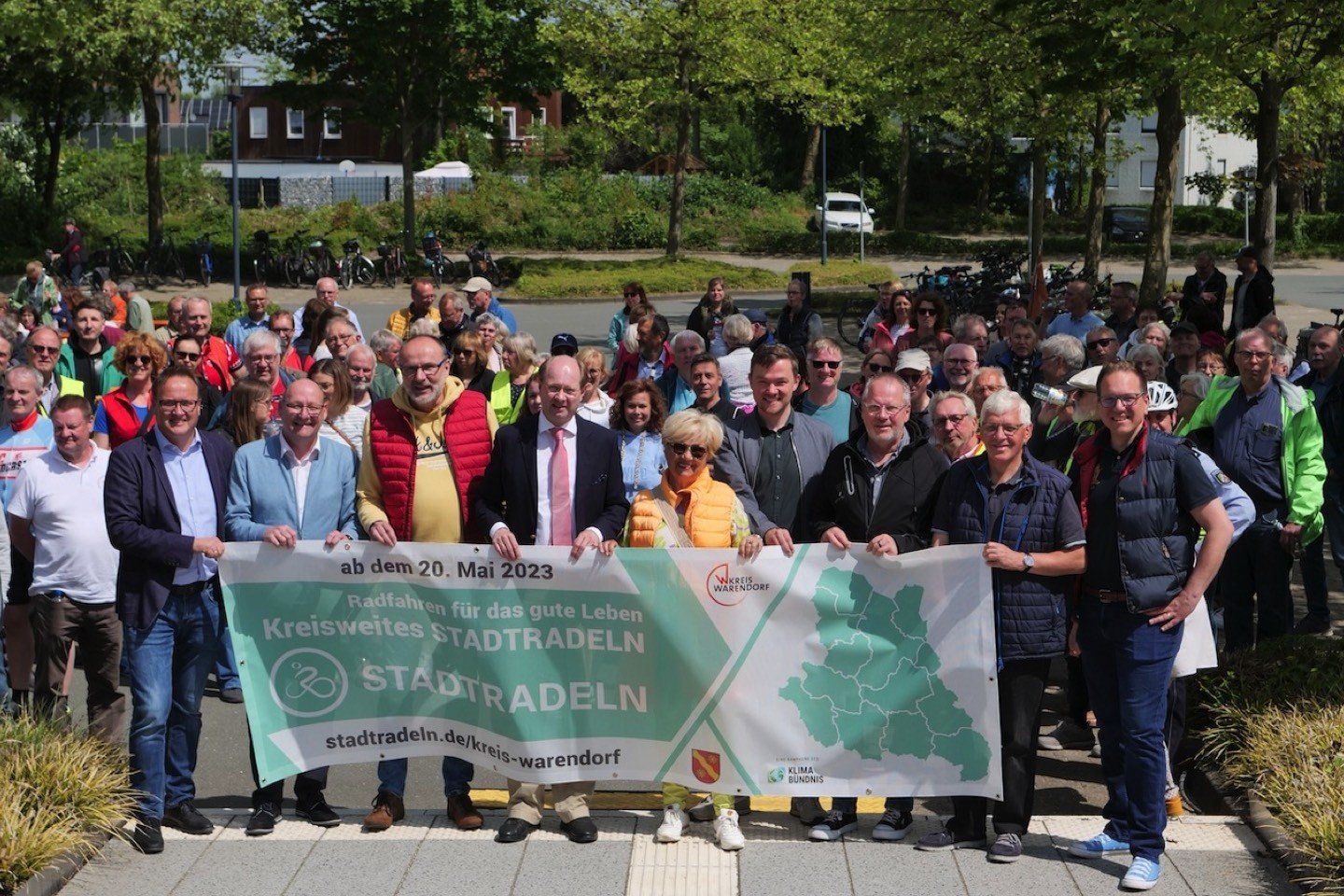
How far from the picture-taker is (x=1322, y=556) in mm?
10305

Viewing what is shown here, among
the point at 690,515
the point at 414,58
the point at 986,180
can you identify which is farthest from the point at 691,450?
the point at 986,180

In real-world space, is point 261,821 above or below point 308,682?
below

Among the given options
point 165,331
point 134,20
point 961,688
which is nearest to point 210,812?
point 961,688

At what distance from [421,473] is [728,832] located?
2.00 metres

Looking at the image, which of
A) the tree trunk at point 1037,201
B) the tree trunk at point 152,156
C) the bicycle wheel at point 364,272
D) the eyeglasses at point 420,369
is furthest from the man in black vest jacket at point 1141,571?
the tree trunk at point 152,156

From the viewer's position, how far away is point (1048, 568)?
6.47 meters

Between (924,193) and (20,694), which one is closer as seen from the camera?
(20,694)

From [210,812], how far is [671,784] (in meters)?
2.07

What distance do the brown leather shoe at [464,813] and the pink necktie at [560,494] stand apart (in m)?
1.18

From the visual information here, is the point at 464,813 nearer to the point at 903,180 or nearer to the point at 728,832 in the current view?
the point at 728,832

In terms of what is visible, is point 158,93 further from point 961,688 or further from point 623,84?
point 961,688

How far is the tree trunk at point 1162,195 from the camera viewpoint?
20.8 metres

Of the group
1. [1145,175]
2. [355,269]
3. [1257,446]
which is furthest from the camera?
[1145,175]

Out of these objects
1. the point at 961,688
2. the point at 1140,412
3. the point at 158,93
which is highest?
the point at 158,93
